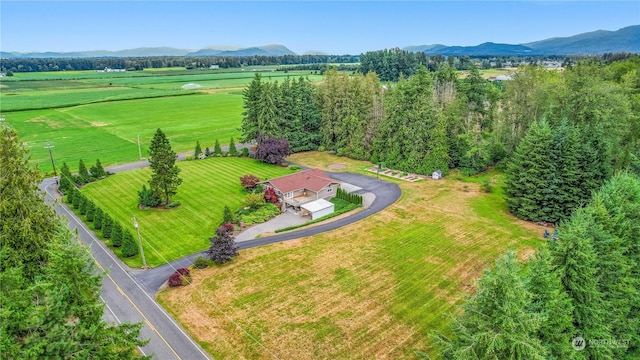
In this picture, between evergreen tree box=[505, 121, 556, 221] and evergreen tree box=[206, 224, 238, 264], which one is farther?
evergreen tree box=[505, 121, 556, 221]

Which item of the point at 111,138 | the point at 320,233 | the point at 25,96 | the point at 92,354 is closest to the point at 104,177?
the point at 111,138

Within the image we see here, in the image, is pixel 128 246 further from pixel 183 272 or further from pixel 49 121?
pixel 49 121

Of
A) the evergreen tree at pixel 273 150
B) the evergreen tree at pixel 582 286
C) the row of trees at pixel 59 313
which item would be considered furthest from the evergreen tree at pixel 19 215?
the evergreen tree at pixel 273 150

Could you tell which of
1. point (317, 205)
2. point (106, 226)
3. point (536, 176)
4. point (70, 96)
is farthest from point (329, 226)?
point (70, 96)

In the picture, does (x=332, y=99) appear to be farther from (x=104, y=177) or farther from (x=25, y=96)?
(x=25, y=96)

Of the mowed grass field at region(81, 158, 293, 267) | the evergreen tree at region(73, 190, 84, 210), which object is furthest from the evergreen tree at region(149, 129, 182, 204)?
the evergreen tree at region(73, 190, 84, 210)

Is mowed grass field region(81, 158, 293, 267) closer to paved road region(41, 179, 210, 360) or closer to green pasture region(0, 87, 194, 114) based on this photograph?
paved road region(41, 179, 210, 360)

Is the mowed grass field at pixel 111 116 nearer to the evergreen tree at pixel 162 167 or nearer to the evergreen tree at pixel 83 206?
the evergreen tree at pixel 83 206
